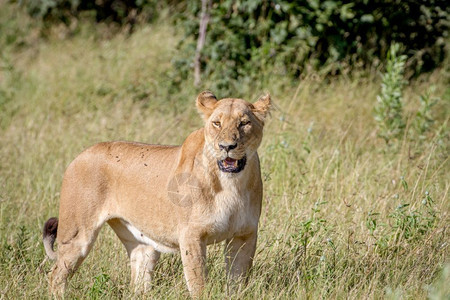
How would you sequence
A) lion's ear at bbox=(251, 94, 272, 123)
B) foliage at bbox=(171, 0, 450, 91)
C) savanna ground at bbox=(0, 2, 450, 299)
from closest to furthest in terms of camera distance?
lion's ear at bbox=(251, 94, 272, 123) < savanna ground at bbox=(0, 2, 450, 299) < foliage at bbox=(171, 0, 450, 91)

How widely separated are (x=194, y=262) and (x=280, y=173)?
6.95 ft

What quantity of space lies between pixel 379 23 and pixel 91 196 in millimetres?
5486

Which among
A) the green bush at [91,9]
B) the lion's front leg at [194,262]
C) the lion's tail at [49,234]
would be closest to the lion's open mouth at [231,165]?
the lion's front leg at [194,262]

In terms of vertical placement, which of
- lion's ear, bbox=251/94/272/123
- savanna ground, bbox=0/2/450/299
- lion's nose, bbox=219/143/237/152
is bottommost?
savanna ground, bbox=0/2/450/299

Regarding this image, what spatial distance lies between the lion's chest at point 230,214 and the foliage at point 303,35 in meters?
4.25

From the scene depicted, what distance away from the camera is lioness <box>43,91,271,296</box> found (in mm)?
3764

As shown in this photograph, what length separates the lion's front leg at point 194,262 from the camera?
3770 mm

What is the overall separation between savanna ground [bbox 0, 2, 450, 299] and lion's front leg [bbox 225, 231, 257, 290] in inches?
3.5

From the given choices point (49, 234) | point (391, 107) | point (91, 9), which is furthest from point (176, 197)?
point (91, 9)

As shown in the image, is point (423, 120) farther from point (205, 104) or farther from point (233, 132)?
point (233, 132)

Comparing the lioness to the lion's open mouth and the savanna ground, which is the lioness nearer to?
the lion's open mouth

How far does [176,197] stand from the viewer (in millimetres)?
3936

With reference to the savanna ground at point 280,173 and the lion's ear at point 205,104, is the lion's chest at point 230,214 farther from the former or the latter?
the lion's ear at point 205,104

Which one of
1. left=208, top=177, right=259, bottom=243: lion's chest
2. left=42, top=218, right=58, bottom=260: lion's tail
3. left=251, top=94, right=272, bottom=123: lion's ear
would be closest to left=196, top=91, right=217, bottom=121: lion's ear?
left=251, top=94, right=272, bottom=123: lion's ear
